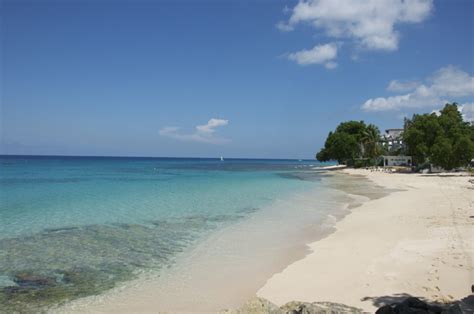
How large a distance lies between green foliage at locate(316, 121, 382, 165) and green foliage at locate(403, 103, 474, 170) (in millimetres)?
23709

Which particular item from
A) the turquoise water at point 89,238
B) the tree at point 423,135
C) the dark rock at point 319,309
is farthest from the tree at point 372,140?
the dark rock at point 319,309

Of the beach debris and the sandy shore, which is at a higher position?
the beach debris

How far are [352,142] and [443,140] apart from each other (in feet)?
122

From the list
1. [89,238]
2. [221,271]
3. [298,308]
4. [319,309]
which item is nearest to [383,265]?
[221,271]

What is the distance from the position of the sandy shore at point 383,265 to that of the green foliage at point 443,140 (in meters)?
33.6

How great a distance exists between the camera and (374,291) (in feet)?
25.7

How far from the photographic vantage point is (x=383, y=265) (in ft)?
31.9

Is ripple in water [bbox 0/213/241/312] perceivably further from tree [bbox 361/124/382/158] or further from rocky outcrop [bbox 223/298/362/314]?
tree [bbox 361/124/382/158]

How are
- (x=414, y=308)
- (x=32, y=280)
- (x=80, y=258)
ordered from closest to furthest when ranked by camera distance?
(x=414, y=308) → (x=32, y=280) → (x=80, y=258)

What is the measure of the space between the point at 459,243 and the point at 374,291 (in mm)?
5257

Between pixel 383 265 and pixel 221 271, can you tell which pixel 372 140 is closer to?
pixel 383 265

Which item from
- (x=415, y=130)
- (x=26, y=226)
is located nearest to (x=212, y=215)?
(x=26, y=226)

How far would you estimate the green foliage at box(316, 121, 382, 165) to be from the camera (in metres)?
83.8

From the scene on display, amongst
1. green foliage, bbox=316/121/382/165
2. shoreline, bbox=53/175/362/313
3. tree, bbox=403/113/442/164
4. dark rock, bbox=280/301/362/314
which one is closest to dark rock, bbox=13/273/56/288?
shoreline, bbox=53/175/362/313
